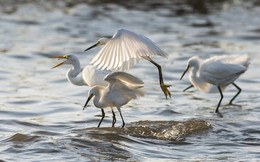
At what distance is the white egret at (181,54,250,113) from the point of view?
995 cm

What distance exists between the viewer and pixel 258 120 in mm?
8945

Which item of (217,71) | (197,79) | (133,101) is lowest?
(133,101)

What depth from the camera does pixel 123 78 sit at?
8047 mm

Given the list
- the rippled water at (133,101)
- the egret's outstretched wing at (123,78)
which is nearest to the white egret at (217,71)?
the rippled water at (133,101)

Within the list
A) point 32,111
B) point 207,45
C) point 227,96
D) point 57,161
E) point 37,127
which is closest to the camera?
point 57,161

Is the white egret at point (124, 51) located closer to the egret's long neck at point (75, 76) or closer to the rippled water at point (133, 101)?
the rippled water at point (133, 101)

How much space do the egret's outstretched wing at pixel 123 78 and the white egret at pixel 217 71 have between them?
234cm

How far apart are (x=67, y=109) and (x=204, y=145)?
321cm

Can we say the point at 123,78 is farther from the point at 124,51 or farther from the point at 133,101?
the point at 133,101

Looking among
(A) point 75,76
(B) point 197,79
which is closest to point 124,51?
(A) point 75,76

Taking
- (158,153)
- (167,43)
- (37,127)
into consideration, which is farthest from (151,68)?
(158,153)

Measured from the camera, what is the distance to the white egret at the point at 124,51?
691 cm

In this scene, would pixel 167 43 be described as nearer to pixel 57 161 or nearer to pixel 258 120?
pixel 258 120

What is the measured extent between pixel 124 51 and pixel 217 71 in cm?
331
